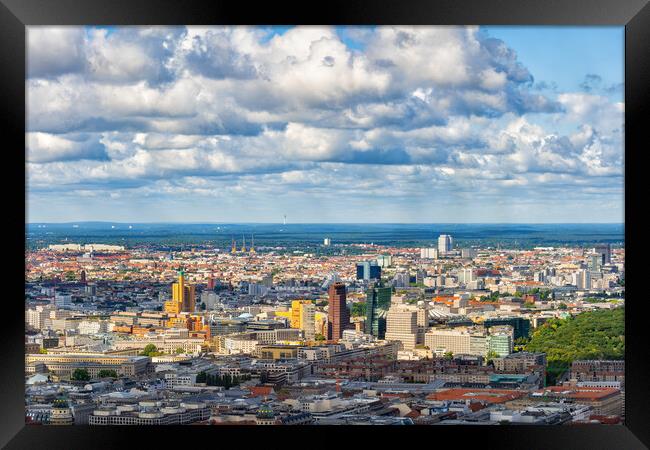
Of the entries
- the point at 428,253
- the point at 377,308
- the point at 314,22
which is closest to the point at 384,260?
the point at 428,253

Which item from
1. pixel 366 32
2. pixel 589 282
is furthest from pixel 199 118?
pixel 589 282

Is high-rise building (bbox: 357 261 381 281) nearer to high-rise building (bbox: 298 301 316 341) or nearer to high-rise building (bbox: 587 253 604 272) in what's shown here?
high-rise building (bbox: 298 301 316 341)

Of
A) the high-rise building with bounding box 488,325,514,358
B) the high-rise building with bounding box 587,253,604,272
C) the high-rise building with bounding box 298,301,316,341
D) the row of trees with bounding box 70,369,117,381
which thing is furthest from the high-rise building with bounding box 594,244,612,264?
the row of trees with bounding box 70,369,117,381

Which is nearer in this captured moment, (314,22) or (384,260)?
(314,22)

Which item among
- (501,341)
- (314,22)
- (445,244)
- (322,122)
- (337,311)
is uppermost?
(322,122)

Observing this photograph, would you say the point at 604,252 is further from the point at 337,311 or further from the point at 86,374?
the point at 86,374

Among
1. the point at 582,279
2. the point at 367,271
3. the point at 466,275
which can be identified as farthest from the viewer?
the point at 466,275

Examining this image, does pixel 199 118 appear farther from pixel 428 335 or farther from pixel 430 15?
pixel 430 15

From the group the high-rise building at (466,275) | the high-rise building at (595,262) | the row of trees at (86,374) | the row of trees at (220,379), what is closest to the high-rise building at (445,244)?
the high-rise building at (466,275)
